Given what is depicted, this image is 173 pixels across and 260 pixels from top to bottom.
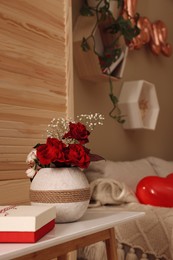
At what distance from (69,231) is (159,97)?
99.3 inches

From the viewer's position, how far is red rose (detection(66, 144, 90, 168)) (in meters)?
1.18

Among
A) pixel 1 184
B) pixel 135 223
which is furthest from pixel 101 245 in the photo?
pixel 1 184

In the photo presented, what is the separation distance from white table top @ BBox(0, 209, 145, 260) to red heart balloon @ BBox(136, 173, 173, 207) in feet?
2.20

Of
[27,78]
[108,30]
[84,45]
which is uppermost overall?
[108,30]

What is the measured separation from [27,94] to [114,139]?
4.40 feet

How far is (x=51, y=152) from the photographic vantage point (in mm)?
1159

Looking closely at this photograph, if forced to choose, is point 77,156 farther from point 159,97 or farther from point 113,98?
point 159,97

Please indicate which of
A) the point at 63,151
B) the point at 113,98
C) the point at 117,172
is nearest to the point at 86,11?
the point at 113,98

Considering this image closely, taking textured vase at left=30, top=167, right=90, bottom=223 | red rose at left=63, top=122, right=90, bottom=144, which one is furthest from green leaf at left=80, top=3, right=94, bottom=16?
textured vase at left=30, top=167, right=90, bottom=223

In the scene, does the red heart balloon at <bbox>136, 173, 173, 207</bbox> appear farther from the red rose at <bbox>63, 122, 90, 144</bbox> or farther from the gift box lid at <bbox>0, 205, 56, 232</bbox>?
the gift box lid at <bbox>0, 205, 56, 232</bbox>

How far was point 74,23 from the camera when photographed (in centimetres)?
248

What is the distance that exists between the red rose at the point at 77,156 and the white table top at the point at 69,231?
168 millimetres

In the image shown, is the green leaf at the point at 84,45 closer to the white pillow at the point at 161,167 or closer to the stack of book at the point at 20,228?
the white pillow at the point at 161,167

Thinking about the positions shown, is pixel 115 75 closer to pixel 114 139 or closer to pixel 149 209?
pixel 114 139
